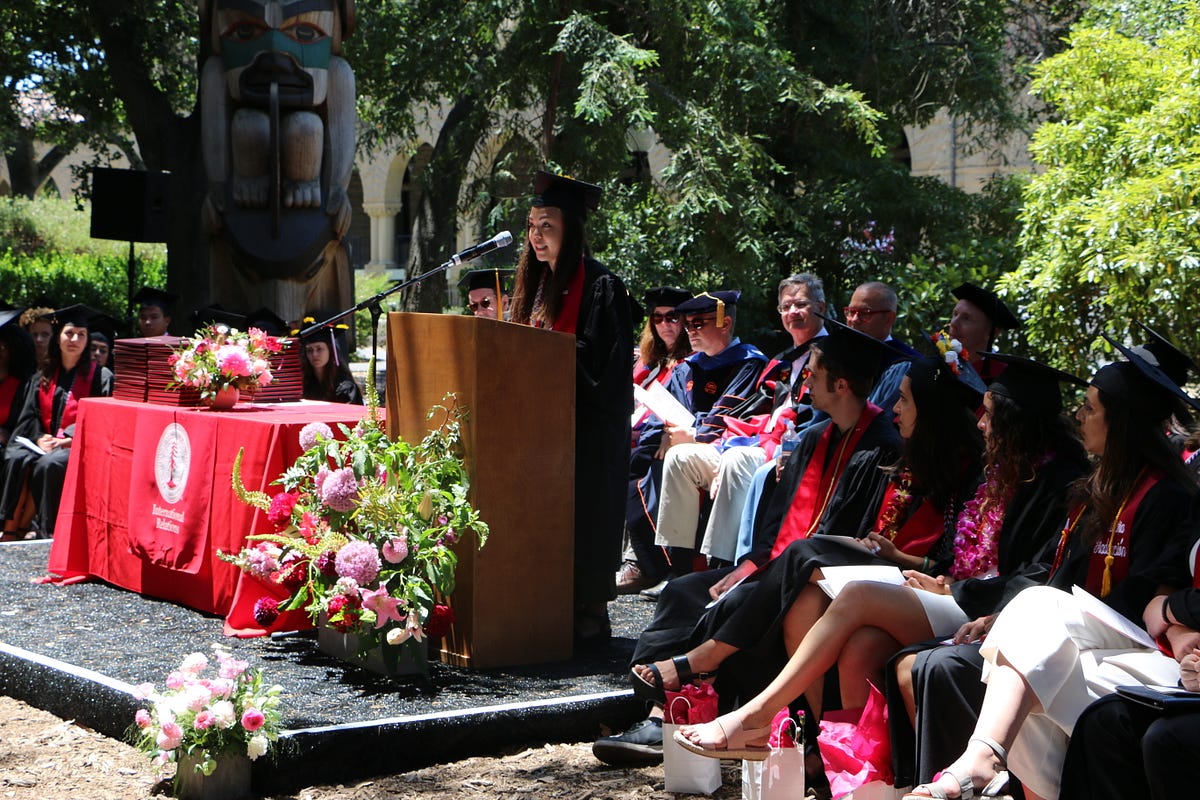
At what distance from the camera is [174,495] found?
6348 mm

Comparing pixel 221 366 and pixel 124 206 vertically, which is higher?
pixel 124 206

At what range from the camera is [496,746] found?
188 inches

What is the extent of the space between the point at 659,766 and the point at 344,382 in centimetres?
434

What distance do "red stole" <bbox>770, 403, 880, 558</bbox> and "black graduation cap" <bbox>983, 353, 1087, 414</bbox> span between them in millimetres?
596

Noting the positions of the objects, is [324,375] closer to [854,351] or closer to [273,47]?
[273,47]

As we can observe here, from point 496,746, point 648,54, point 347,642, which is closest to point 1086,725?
point 496,746

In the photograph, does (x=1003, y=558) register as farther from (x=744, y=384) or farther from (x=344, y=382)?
(x=344, y=382)

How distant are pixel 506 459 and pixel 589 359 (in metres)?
0.59

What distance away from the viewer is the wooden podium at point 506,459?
518 cm

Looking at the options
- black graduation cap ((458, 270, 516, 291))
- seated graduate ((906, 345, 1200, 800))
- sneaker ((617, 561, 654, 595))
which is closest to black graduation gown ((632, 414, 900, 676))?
seated graduate ((906, 345, 1200, 800))

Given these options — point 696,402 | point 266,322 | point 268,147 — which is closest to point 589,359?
point 696,402

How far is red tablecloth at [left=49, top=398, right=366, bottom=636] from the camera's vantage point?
19.3 feet

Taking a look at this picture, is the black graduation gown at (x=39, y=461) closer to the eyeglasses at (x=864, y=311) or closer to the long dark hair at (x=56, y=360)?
the long dark hair at (x=56, y=360)

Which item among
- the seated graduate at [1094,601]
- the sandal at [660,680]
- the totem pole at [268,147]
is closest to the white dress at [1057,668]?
the seated graduate at [1094,601]
